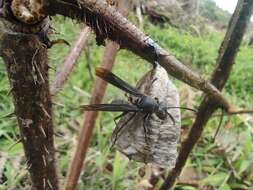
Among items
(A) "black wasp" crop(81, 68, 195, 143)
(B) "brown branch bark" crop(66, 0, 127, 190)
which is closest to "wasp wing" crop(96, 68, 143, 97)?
(A) "black wasp" crop(81, 68, 195, 143)

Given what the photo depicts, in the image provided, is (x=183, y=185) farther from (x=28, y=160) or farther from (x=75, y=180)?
(x=28, y=160)

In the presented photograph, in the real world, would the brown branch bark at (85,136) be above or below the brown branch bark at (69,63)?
below

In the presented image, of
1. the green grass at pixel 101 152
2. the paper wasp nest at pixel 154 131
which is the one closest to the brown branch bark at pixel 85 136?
the green grass at pixel 101 152

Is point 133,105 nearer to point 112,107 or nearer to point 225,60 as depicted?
point 112,107

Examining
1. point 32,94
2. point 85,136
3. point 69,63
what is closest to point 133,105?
point 32,94

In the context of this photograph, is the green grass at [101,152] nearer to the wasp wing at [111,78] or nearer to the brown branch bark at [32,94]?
the brown branch bark at [32,94]

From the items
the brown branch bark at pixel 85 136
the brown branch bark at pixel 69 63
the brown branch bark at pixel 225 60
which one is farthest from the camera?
the brown branch bark at pixel 85 136
